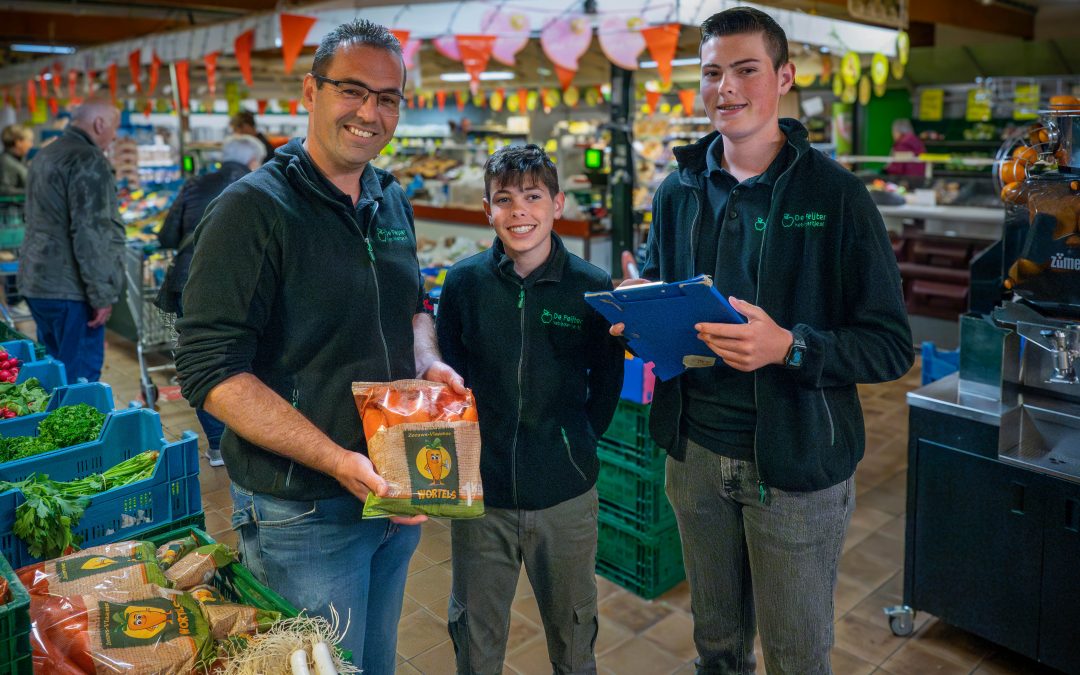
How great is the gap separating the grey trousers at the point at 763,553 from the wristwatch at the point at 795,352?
0.30 metres

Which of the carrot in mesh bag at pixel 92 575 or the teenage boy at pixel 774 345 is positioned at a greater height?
the teenage boy at pixel 774 345

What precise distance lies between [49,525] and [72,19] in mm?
14394

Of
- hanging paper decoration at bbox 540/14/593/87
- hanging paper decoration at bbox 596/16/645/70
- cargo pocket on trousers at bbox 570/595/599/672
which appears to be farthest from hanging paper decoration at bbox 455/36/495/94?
cargo pocket on trousers at bbox 570/595/599/672

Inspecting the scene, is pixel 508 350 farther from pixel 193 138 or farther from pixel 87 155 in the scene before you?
pixel 193 138

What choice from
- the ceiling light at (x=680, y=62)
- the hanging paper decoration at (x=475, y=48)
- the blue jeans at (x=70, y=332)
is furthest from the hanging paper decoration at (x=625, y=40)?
the blue jeans at (x=70, y=332)

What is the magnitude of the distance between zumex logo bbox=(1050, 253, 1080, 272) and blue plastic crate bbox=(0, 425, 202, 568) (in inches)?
101

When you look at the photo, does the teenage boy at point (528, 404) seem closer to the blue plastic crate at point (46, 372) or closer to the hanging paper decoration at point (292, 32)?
the blue plastic crate at point (46, 372)

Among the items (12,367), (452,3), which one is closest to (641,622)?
(12,367)

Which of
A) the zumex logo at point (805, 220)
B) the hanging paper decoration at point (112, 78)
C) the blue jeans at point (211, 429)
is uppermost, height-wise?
the hanging paper decoration at point (112, 78)

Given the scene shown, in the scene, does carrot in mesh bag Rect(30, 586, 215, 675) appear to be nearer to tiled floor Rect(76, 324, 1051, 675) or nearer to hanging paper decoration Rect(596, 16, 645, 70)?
tiled floor Rect(76, 324, 1051, 675)

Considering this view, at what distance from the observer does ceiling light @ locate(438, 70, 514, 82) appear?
1097 centimetres

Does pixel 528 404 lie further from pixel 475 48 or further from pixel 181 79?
pixel 181 79

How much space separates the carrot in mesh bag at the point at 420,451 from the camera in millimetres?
1666

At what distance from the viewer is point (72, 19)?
13758 mm
